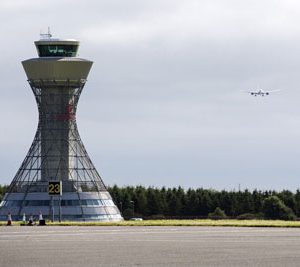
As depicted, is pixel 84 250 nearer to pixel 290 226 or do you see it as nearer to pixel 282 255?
pixel 282 255

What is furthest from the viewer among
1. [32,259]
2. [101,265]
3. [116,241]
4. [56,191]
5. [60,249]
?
[56,191]

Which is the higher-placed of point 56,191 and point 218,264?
point 56,191

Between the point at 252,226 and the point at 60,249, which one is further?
the point at 252,226

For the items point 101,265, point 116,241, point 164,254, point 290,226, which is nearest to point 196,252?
point 164,254

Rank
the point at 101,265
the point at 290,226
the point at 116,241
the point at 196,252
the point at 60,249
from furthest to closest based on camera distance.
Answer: the point at 290,226, the point at 116,241, the point at 60,249, the point at 196,252, the point at 101,265

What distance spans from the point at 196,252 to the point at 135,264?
8.87 metres

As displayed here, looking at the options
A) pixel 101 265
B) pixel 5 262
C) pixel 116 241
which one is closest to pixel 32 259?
pixel 5 262

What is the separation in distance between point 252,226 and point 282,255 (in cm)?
5090

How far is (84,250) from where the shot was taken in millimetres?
58875

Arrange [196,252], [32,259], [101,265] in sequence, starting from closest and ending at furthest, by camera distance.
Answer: [101,265], [32,259], [196,252]

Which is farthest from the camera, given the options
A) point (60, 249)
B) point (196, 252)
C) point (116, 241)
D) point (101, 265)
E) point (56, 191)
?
point (56, 191)

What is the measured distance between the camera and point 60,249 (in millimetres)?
60219

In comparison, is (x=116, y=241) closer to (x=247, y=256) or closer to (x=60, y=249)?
(x=60, y=249)

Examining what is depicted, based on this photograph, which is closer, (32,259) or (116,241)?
(32,259)
